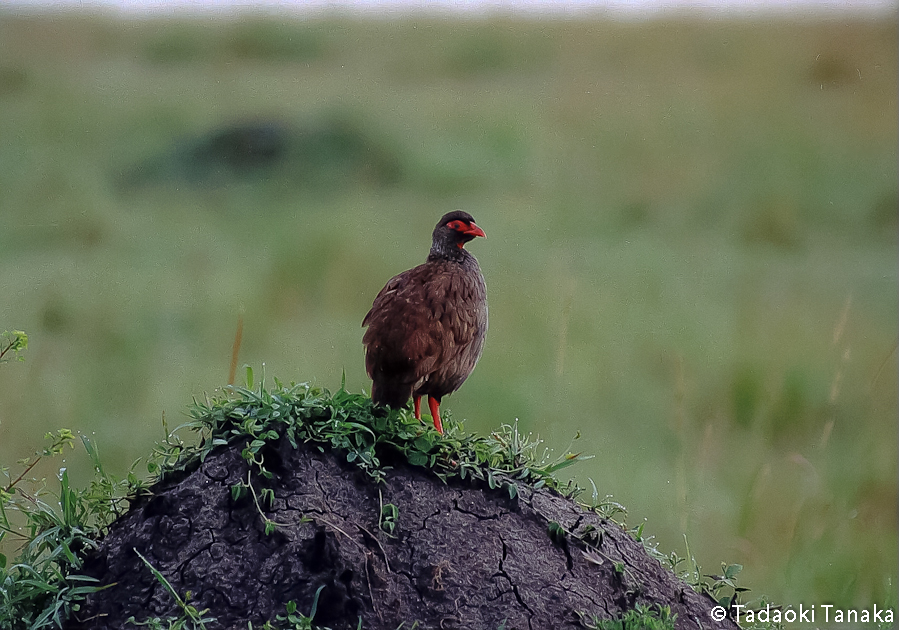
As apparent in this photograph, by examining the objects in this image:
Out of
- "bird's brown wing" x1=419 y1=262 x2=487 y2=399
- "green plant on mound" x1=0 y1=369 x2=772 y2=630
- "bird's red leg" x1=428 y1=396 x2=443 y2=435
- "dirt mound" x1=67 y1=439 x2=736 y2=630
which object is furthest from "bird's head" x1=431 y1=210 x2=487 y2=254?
"dirt mound" x1=67 y1=439 x2=736 y2=630

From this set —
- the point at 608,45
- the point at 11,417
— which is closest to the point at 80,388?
the point at 11,417

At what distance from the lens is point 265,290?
832 centimetres

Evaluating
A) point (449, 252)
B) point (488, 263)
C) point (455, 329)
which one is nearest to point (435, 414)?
point (455, 329)

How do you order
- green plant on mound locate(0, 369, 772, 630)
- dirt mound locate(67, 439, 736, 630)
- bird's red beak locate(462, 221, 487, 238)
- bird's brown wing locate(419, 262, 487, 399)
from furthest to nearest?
1. bird's red beak locate(462, 221, 487, 238)
2. bird's brown wing locate(419, 262, 487, 399)
3. green plant on mound locate(0, 369, 772, 630)
4. dirt mound locate(67, 439, 736, 630)

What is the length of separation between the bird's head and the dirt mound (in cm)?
107

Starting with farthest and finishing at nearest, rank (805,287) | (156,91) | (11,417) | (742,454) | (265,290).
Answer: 1. (156,91)
2. (805,287)
3. (265,290)
4. (742,454)
5. (11,417)

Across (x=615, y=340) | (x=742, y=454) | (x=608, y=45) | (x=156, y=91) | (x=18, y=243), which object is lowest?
(x=742, y=454)

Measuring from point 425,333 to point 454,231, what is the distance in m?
0.71

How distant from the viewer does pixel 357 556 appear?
2.71m

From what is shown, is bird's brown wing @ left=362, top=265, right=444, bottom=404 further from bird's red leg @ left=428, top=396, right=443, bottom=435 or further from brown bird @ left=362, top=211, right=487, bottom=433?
bird's red leg @ left=428, top=396, right=443, bottom=435

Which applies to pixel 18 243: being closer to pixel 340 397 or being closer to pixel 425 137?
pixel 425 137

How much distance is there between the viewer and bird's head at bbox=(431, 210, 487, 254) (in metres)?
3.70

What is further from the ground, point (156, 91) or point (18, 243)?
point (156, 91)

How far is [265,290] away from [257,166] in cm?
322
